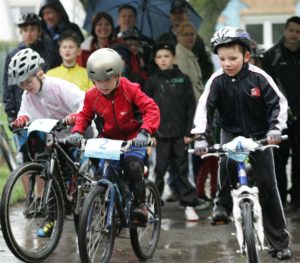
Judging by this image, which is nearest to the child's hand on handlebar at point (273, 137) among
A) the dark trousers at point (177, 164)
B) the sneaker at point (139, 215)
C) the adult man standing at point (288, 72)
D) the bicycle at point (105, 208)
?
the bicycle at point (105, 208)

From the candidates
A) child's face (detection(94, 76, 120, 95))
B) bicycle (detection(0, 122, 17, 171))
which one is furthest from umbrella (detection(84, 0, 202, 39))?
child's face (detection(94, 76, 120, 95))

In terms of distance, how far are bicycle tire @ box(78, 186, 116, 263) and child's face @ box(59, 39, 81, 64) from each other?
3.14m

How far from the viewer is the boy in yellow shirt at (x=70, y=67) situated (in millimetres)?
10086

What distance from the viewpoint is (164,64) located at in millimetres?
10430

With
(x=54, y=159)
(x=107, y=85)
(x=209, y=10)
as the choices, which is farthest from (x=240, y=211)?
(x=209, y=10)

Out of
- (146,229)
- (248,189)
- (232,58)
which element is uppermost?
(232,58)

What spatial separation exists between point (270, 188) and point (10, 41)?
19.0 ft

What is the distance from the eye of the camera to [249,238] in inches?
269

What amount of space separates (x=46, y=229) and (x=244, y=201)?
75.1 inches

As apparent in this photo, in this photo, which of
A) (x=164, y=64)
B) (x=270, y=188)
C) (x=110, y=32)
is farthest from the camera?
(x=110, y=32)

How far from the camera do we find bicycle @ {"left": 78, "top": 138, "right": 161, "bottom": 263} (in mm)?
7023

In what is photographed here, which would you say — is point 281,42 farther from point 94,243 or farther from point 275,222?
point 94,243

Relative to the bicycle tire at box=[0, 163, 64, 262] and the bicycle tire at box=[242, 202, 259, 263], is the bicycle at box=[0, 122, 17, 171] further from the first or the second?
A: the bicycle tire at box=[242, 202, 259, 263]

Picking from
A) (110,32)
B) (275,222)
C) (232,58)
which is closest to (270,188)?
(275,222)
